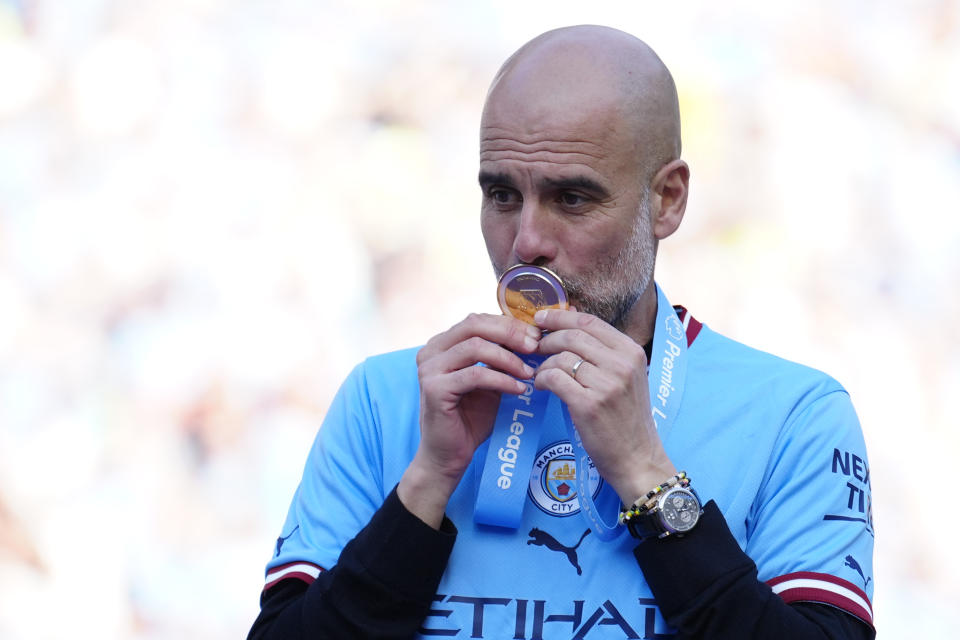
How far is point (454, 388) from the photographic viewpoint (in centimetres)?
211

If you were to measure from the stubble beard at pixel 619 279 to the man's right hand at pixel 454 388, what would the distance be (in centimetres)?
19

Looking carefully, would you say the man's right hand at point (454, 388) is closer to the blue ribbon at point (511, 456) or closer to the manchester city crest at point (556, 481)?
the blue ribbon at point (511, 456)

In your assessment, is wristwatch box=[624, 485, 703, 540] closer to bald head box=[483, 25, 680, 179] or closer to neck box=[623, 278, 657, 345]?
neck box=[623, 278, 657, 345]

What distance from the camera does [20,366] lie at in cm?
382

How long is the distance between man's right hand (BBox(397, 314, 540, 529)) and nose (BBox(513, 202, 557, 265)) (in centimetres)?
15

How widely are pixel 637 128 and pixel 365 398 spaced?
2.34 feet

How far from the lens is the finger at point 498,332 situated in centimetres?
211

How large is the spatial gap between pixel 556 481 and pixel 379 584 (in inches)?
15.3

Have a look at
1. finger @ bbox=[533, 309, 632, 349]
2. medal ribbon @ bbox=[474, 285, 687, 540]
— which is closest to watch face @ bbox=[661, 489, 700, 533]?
medal ribbon @ bbox=[474, 285, 687, 540]

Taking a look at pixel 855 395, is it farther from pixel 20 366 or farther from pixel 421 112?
pixel 20 366

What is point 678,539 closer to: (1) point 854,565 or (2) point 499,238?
(1) point 854,565

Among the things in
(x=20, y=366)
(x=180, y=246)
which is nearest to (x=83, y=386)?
(x=20, y=366)

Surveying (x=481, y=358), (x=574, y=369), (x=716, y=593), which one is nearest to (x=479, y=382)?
(x=481, y=358)

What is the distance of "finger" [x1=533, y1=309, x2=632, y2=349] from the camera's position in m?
2.10
